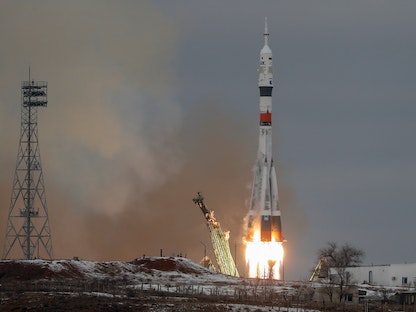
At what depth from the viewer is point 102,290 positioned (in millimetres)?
154500

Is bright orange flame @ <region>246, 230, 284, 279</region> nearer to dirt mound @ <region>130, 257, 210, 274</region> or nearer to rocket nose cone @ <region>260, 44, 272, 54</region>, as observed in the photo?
dirt mound @ <region>130, 257, 210, 274</region>

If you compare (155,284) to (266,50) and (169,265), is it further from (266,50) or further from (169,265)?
(266,50)

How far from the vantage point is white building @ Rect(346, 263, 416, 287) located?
186 meters

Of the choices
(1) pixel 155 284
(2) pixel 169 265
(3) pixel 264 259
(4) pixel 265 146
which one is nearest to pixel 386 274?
(3) pixel 264 259

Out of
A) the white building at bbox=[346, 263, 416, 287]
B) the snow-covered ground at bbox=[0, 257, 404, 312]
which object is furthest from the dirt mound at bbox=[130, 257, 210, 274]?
the white building at bbox=[346, 263, 416, 287]

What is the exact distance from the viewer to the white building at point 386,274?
186 m

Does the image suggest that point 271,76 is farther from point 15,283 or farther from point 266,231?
point 15,283

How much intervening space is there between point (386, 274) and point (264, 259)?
1783 cm

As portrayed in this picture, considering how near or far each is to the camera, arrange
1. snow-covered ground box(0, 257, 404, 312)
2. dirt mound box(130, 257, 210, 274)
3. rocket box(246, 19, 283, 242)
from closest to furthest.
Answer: snow-covered ground box(0, 257, 404, 312) → dirt mound box(130, 257, 210, 274) → rocket box(246, 19, 283, 242)

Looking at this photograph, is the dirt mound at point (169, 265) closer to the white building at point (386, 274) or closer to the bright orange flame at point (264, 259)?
the bright orange flame at point (264, 259)

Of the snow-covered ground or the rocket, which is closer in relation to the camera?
the snow-covered ground

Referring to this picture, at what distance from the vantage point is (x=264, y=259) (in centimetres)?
19925

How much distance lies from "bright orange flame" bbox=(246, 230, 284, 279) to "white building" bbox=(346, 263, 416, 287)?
10.9 meters

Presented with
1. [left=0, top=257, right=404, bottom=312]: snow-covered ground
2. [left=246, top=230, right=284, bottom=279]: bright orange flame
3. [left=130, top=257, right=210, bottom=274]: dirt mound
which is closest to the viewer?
[left=0, top=257, right=404, bottom=312]: snow-covered ground
